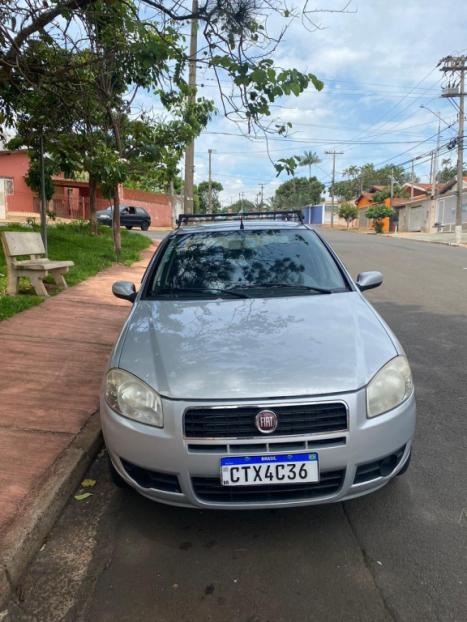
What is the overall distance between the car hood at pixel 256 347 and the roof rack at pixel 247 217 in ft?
5.76

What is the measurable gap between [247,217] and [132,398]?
318cm

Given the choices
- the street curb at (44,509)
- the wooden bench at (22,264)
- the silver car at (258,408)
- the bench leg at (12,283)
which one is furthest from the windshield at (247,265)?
the bench leg at (12,283)

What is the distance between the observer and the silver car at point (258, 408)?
243cm

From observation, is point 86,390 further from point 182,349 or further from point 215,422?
point 215,422

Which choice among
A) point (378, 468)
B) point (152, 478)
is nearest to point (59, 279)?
point (152, 478)

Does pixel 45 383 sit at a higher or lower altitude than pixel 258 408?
lower

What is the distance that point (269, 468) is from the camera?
2.43 m

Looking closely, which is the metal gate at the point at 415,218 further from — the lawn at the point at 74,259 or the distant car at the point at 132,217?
the lawn at the point at 74,259

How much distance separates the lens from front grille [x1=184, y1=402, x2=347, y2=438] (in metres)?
2.43

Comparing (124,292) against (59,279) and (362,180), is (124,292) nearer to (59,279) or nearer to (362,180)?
(59,279)

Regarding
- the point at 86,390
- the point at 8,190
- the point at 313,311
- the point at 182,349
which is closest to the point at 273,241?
the point at 313,311

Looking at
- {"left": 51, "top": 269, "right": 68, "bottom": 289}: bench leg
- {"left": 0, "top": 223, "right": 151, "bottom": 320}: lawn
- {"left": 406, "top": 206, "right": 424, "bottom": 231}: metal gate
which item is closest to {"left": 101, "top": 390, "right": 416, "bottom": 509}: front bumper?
{"left": 0, "top": 223, "right": 151, "bottom": 320}: lawn

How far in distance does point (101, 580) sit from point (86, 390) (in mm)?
2262

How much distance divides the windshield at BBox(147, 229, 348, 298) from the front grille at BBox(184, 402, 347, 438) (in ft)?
4.34
